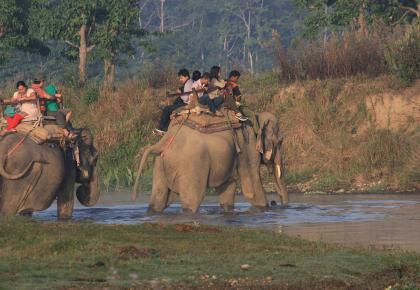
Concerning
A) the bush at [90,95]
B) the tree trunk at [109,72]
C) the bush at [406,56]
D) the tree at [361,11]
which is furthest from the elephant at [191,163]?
the tree at [361,11]

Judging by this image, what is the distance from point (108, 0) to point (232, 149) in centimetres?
2218

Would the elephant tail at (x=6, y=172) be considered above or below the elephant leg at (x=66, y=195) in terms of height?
above

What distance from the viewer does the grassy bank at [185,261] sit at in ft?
40.5

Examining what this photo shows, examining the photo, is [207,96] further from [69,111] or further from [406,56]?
[406,56]

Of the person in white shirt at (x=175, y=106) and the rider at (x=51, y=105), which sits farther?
the person in white shirt at (x=175, y=106)

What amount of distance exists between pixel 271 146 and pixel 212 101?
1.63 metres

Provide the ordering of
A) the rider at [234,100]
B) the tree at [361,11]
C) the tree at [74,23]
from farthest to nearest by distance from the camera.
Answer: the tree at [74,23], the tree at [361,11], the rider at [234,100]

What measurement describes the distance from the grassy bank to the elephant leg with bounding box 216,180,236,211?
17.3 ft

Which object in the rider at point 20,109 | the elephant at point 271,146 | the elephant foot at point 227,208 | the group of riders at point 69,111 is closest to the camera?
the rider at point 20,109

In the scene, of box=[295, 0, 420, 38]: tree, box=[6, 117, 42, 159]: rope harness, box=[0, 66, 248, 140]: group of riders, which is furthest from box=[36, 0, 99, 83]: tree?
box=[6, 117, 42, 159]: rope harness

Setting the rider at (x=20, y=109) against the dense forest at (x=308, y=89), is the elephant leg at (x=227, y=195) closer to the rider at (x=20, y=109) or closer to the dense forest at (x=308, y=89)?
the rider at (x=20, y=109)

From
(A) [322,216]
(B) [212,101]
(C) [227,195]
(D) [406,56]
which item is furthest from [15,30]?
(A) [322,216]

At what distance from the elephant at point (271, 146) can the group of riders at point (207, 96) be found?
489 millimetres

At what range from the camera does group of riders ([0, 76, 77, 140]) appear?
19.7 meters
